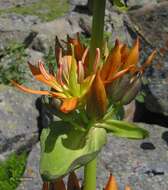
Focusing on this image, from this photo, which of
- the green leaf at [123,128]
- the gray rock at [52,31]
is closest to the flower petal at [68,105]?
the green leaf at [123,128]

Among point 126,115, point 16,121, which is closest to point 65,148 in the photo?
point 16,121

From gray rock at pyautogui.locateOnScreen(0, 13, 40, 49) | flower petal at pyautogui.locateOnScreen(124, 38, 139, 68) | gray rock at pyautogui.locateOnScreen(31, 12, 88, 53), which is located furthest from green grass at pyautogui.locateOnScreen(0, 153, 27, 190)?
flower petal at pyautogui.locateOnScreen(124, 38, 139, 68)

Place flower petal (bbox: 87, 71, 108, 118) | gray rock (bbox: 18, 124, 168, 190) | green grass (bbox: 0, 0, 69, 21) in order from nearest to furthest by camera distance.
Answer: flower petal (bbox: 87, 71, 108, 118), gray rock (bbox: 18, 124, 168, 190), green grass (bbox: 0, 0, 69, 21)

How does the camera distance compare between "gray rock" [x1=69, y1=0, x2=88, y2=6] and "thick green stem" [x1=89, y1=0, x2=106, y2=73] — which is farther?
"gray rock" [x1=69, y1=0, x2=88, y2=6]

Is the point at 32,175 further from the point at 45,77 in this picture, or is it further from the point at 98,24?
the point at 98,24

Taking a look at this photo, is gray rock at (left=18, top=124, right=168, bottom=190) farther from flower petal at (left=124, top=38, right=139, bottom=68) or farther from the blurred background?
flower petal at (left=124, top=38, right=139, bottom=68)

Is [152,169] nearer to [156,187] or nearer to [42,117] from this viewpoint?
[156,187]

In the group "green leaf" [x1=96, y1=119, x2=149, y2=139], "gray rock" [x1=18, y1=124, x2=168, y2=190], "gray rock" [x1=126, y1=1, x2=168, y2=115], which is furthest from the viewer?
"gray rock" [x1=126, y1=1, x2=168, y2=115]

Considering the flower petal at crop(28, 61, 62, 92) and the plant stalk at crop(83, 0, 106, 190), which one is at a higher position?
the plant stalk at crop(83, 0, 106, 190)

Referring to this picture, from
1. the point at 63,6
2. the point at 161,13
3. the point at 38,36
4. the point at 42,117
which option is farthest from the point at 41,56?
the point at 63,6
